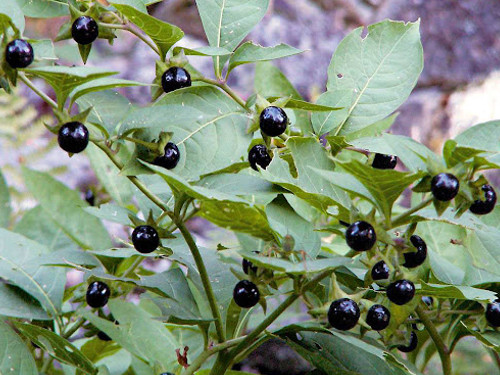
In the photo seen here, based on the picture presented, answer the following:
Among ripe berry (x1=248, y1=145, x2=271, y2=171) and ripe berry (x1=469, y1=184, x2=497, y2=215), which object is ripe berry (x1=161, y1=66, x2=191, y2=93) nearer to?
ripe berry (x1=248, y1=145, x2=271, y2=171)

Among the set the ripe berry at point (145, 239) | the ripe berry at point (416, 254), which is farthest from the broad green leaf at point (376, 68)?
the ripe berry at point (145, 239)

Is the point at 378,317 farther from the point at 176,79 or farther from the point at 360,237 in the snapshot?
the point at 176,79

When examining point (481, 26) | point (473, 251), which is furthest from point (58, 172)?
point (481, 26)

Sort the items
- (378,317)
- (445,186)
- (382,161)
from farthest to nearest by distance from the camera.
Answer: (382,161)
(378,317)
(445,186)

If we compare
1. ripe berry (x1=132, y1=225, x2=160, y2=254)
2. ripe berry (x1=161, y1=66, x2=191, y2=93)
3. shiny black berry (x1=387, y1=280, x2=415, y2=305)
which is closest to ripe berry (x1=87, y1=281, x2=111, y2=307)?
ripe berry (x1=132, y1=225, x2=160, y2=254)

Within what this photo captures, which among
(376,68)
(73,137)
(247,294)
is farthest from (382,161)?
(73,137)

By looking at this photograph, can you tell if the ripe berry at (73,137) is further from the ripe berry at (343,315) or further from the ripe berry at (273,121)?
the ripe berry at (343,315)
